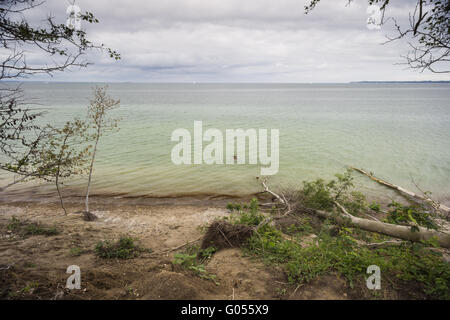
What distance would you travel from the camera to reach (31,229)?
8.12 meters

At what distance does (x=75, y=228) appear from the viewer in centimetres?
883

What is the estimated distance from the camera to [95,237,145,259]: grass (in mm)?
6714

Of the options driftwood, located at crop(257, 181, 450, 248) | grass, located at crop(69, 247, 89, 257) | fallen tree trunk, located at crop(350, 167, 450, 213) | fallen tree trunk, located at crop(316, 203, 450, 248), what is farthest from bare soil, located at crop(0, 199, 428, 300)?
fallen tree trunk, located at crop(350, 167, 450, 213)

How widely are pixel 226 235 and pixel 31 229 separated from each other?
22.9ft

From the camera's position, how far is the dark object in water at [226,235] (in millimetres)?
7137

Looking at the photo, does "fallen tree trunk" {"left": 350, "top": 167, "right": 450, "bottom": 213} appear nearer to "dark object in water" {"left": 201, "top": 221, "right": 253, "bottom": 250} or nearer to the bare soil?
"dark object in water" {"left": 201, "top": 221, "right": 253, "bottom": 250}

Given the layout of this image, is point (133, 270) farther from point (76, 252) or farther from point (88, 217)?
point (88, 217)

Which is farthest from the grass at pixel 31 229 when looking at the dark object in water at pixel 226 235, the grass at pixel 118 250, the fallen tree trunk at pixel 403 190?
the fallen tree trunk at pixel 403 190

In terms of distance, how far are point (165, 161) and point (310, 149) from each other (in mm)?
14258

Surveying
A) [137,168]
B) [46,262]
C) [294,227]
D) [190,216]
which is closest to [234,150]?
[137,168]

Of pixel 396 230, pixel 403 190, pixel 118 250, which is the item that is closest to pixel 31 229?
pixel 118 250

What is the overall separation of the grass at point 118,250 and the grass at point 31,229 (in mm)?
2584

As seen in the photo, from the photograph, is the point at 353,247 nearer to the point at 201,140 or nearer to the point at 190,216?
the point at 190,216
